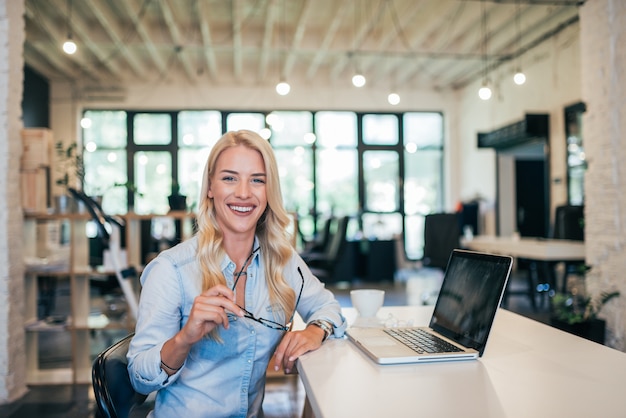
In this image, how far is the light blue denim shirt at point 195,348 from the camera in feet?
4.00

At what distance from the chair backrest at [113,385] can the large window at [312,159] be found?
28.7ft

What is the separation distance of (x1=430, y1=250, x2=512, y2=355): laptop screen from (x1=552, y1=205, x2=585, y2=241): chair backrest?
4461 mm

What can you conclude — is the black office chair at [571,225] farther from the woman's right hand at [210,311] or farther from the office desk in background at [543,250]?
the woman's right hand at [210,311]

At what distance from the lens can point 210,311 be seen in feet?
3.57

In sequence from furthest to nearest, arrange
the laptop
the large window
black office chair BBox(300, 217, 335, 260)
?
the large window → black office chair BBox(300, 217, 335, 260) → the laptop

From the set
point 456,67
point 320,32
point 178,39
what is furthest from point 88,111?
point 456,67

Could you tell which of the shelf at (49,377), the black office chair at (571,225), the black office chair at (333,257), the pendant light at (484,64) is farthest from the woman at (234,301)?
the pendant light at (484,64)

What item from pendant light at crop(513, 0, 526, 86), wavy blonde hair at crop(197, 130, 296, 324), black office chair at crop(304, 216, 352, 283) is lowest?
black office chair at crop(304, 216, 352, 283)

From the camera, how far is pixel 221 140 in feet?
4.75

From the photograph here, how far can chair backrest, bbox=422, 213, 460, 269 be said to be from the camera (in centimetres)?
552

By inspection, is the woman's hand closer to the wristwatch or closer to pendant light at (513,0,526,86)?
the wristwatch

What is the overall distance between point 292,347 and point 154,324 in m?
0.34

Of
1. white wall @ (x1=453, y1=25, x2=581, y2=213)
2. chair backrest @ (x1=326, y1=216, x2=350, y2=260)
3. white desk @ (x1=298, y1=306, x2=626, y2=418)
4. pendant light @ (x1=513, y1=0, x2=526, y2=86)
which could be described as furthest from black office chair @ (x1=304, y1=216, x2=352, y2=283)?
white desk @ (x1=298, y1=306, x2=626, y2=418)

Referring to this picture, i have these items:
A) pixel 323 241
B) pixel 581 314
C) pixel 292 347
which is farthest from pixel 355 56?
pixel 292 347
